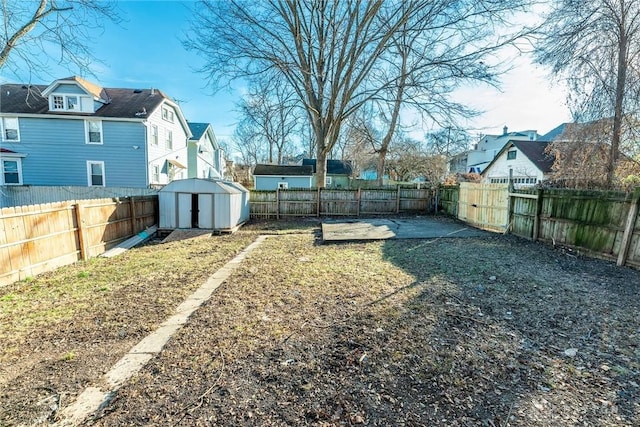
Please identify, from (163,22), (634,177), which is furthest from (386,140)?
(163,22)

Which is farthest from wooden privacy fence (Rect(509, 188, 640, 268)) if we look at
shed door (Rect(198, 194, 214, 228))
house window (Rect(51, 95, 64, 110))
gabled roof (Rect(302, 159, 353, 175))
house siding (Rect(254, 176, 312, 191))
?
gabled roof (Rect(302, 159, 353, 175))

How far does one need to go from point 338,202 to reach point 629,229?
1021cm

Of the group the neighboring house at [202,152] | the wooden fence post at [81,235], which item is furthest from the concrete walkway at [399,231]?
the neighboring house at [202,152]

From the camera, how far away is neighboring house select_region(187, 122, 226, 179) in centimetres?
2328

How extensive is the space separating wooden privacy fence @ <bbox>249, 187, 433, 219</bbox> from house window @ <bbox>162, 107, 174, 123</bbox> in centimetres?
900

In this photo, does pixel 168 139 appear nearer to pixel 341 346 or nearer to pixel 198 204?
pixel 198 204

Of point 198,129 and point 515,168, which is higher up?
point 198,129

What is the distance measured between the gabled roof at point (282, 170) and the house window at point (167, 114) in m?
8.50

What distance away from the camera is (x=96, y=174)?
1609 cm

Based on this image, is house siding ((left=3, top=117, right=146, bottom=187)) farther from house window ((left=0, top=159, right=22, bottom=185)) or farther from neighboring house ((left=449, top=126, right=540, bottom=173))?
neighboring house ((left=449, top=126, right=540, bottom=173))

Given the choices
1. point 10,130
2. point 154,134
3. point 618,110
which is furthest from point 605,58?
point 10,130

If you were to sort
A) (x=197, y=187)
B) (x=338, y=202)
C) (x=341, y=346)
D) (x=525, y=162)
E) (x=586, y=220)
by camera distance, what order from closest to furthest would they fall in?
(x=341, y=346), (x=586, y=220), (x=197, y=187), (x=338, y=202), (x=525, y=162)

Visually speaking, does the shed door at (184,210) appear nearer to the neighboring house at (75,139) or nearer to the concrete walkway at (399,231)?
the concrete walkway at (399,231)

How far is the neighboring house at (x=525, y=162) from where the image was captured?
1923 centimetres
